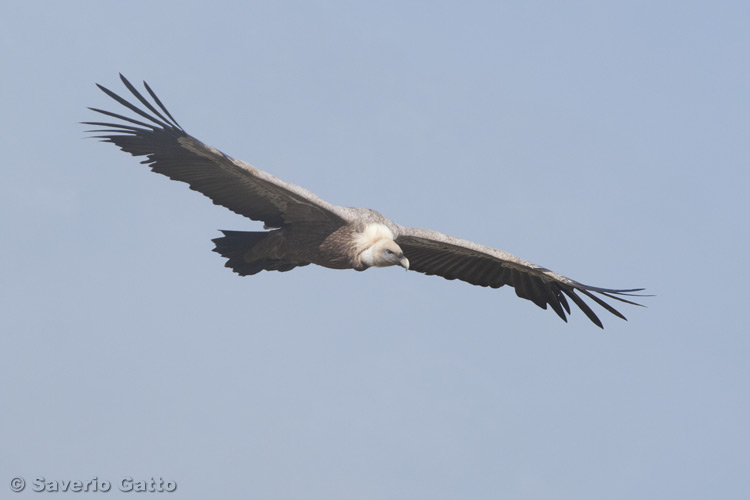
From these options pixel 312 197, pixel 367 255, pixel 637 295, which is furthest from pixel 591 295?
pixel 312 197

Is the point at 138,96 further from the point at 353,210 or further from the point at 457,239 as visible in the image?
the point at 457,239

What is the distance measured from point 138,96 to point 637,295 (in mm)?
5131

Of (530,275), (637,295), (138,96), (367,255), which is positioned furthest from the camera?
(530,275)

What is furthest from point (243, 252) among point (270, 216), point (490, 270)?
point (490, 270)

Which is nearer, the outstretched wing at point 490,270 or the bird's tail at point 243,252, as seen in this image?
the bird's tail at point 243,252

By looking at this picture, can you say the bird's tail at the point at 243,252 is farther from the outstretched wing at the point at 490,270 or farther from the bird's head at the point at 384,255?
the outstretched wing at the point at 490,270

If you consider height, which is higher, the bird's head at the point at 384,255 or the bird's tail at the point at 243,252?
the bird's head at the point at 384,255

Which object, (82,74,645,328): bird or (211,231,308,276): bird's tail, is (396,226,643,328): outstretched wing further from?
(211,231,308,276): bird's tail

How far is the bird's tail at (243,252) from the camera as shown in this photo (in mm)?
10219

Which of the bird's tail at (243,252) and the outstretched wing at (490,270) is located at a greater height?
the outstretched wing at (490,270)

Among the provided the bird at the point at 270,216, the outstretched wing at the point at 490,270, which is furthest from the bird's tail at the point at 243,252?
the outstretched wing at the point at 490,270

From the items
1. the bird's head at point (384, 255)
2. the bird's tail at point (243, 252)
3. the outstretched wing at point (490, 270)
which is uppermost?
the outstretched wing at point (490, 270)

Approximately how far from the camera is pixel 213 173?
9.63m

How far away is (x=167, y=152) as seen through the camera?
9.45m
